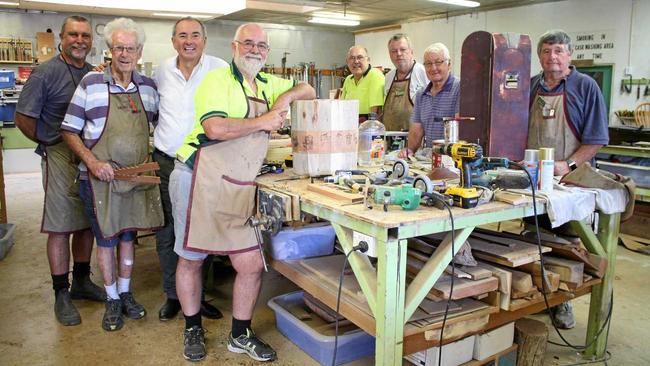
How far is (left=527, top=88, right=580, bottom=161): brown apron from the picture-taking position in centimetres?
286

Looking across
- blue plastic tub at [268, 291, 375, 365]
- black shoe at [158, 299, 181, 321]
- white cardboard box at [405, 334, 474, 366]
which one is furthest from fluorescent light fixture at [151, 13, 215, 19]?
white cardboard box at [405, 334, 474, 366]

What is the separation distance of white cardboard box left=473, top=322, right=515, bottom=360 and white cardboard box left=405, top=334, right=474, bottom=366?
0.03 meters

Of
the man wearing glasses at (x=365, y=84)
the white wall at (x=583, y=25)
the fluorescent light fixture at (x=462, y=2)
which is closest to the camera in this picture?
the man wearing glasses at (x=365, y=84)

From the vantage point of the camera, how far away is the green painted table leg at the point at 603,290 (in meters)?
2.43

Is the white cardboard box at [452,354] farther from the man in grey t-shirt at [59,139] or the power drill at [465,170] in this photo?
the man in grey t-shirt at [59,139]

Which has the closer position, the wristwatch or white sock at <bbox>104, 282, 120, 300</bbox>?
the wristwatch

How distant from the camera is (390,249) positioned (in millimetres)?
1690

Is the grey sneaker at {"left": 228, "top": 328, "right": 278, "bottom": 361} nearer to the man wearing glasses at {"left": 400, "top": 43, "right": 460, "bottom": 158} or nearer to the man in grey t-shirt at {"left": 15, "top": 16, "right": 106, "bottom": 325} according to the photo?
the man in grey t-shirt at {"left": 15, "top": 16, "right": 106, "bottom": 325}

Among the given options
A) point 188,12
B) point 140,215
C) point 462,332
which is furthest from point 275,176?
point 188,12

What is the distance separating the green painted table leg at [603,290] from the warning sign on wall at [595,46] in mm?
5787

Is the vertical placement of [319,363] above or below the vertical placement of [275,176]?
below

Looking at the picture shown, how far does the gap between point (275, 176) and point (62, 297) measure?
1.59m

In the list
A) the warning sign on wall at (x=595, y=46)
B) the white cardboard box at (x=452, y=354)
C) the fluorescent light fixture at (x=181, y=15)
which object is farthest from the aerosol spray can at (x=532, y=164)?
the fluorescent light fixture at (x=181, y=15)

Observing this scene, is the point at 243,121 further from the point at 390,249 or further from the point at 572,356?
the point at 572,356
